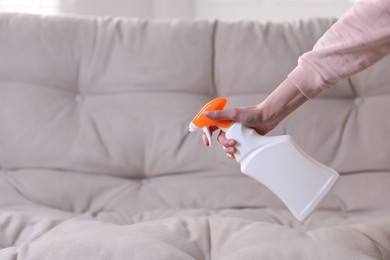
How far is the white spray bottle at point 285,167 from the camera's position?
1.07m

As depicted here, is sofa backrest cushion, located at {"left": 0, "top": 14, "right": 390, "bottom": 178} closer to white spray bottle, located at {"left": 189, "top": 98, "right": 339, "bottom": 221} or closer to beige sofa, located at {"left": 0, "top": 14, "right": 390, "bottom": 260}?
beige sofa, located at {"left": 0, "top": 14, "right": 390, "bottom": 260}

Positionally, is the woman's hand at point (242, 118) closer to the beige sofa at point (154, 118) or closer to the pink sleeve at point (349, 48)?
the pink sleeve at point (349, 48)

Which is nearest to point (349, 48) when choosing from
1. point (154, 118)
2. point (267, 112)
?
point (267, 112)

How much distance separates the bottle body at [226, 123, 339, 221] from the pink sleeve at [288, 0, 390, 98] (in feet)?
0.35

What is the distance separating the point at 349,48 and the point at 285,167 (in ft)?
0.74

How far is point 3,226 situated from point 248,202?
589 mm

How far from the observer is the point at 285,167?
3.52 feet

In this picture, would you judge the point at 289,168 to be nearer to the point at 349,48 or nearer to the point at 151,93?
the point at 349,48

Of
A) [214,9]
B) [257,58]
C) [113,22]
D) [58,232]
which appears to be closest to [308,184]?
[58,232]

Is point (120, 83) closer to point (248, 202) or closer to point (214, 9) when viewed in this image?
point (248, 202)

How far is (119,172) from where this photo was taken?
1.61 m

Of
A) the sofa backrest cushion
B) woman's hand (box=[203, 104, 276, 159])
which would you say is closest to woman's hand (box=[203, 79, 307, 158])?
woman's hand (box=[203, 104, 276, 159])

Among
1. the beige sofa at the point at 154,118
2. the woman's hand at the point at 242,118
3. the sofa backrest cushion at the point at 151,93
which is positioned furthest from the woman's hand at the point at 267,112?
the sofa backrest cushion at the point at 151,93

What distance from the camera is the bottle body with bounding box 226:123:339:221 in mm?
1068
